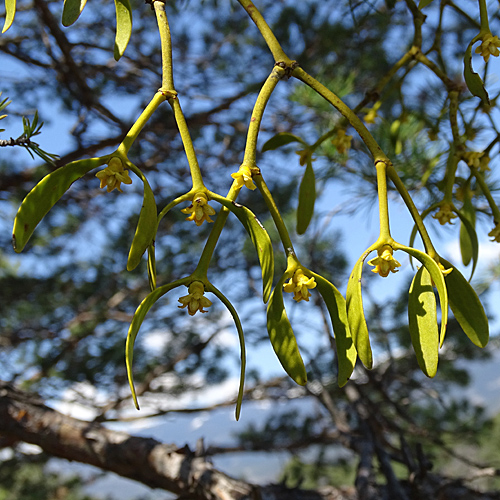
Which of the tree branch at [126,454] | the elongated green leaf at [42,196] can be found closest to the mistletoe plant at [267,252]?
the elongated green leaf at [42,196]

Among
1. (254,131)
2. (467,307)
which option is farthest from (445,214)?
(254,131)

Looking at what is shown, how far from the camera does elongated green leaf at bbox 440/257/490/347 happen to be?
0.36m

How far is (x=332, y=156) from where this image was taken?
3.74 feet

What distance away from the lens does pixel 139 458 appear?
0.79 m

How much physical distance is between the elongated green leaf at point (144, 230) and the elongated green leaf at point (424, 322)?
185 millimetres

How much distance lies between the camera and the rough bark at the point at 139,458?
74cm

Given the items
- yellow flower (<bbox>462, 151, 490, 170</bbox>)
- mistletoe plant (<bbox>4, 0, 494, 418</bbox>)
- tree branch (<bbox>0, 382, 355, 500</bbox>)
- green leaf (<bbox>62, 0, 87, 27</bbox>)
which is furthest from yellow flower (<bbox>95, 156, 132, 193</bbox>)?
tree branch (<bbox>0, 382, 355, 500</bbox>)

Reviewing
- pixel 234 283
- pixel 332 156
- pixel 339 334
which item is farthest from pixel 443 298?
pixel 234 283

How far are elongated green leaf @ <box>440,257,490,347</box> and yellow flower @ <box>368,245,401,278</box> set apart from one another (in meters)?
0.05

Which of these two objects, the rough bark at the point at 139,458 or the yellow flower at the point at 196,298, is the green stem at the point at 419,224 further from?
the rough bark at the point at 139,458

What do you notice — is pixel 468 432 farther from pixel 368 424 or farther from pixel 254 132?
pixel 254 132

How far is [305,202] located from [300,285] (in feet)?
0.71

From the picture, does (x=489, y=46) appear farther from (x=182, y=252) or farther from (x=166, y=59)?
(x=182, y=252)

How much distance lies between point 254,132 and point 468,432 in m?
2.74
